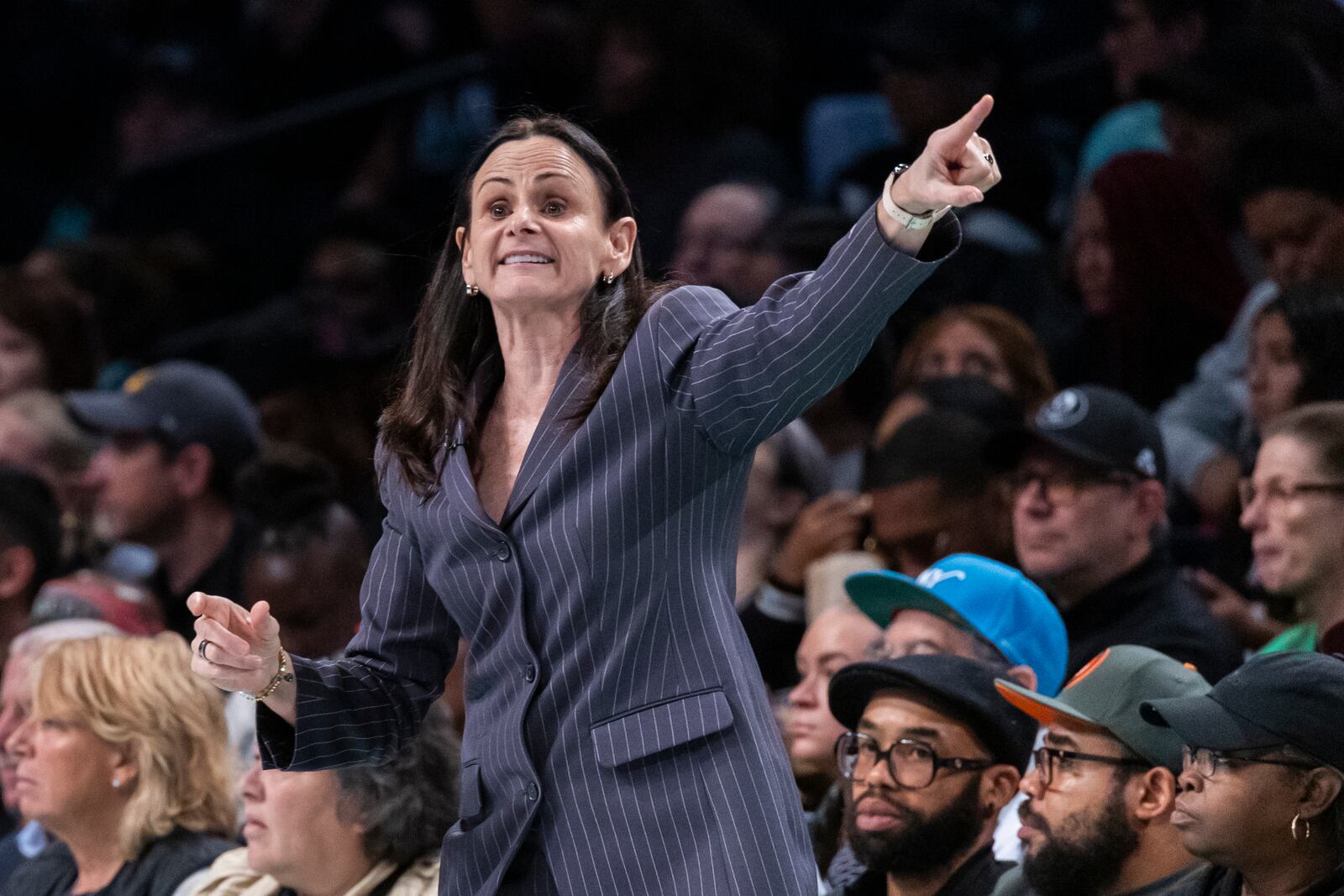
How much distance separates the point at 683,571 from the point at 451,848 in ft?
1.62

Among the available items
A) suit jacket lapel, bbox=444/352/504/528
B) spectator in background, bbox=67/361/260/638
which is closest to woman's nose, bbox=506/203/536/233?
suit jacket lapel, bbox=444/352/504/528

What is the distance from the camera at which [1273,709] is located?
3.04 metres

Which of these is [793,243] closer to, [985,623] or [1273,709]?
[985,623]

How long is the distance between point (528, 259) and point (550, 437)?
0.24m

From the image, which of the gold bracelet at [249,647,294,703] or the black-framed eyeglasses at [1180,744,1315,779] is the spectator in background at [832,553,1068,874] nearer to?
the black-framed eyeglasses at [1180,744,1315,779]

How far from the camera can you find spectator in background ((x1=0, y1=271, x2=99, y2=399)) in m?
7.11

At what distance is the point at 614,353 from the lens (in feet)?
8.87

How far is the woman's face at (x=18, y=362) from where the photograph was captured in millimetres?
7082

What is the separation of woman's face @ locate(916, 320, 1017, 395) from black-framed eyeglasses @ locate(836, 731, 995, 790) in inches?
74.8

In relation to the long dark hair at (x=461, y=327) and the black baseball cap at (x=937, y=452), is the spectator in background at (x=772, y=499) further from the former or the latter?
the long dark hair at (x=461, y=327)

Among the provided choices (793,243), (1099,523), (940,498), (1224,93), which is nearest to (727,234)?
(793,243)

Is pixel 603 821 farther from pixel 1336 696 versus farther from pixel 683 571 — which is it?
pixel 1336 696

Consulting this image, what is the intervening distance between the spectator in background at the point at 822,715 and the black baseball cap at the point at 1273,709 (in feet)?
3.83

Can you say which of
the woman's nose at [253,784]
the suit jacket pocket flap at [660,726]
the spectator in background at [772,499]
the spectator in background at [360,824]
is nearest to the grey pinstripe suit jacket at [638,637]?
the suit jacket pocket flap at [660,726]
